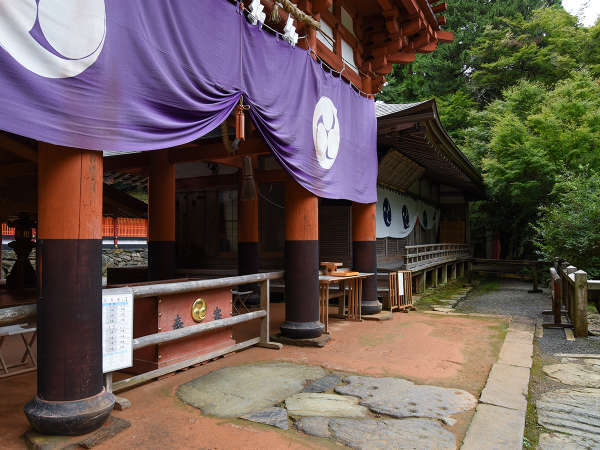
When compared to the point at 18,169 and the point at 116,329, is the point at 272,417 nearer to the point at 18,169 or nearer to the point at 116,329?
the point at 116,329

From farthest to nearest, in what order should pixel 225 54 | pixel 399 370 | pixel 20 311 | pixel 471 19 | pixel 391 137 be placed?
pixel 471 19 < pixel 391 137 < pixel 399 370 < pixel 225 54 < pixel 20 311

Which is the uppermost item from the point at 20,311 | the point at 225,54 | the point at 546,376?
the point at 225,54

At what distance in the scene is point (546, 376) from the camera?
16.4 ft

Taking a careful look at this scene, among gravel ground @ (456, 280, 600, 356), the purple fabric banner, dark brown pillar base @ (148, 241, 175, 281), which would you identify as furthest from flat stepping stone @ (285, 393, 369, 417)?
dark brown pillar base @ (148, 241, 175, 281)

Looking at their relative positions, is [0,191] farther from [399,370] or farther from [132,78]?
[399,370]

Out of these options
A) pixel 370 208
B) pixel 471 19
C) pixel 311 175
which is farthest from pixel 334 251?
pixel 471 19

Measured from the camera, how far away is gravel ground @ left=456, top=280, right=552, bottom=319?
10477 millimetres

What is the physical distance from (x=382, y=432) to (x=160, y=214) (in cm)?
601

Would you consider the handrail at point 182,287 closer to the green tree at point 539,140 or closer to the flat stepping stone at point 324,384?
the flat stepping stone at point 324,384

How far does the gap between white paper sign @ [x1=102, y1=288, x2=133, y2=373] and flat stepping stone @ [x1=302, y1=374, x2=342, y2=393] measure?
1717 mm

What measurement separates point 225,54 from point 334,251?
280 inches

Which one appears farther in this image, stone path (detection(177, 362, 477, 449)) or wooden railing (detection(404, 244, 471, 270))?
wooden railing (detection(404, 244, 471, 270))

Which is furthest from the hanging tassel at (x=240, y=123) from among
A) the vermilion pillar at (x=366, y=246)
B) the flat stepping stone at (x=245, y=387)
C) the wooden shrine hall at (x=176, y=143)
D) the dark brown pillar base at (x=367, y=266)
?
the dark brown pillar base at (x=367, y=266)

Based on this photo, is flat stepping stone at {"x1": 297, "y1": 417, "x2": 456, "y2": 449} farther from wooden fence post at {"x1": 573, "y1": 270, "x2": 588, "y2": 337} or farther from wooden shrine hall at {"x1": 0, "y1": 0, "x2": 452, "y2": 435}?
wooden fence post at {"x1": 573, "y1": 270, "x2": 588, "y2": 337}
